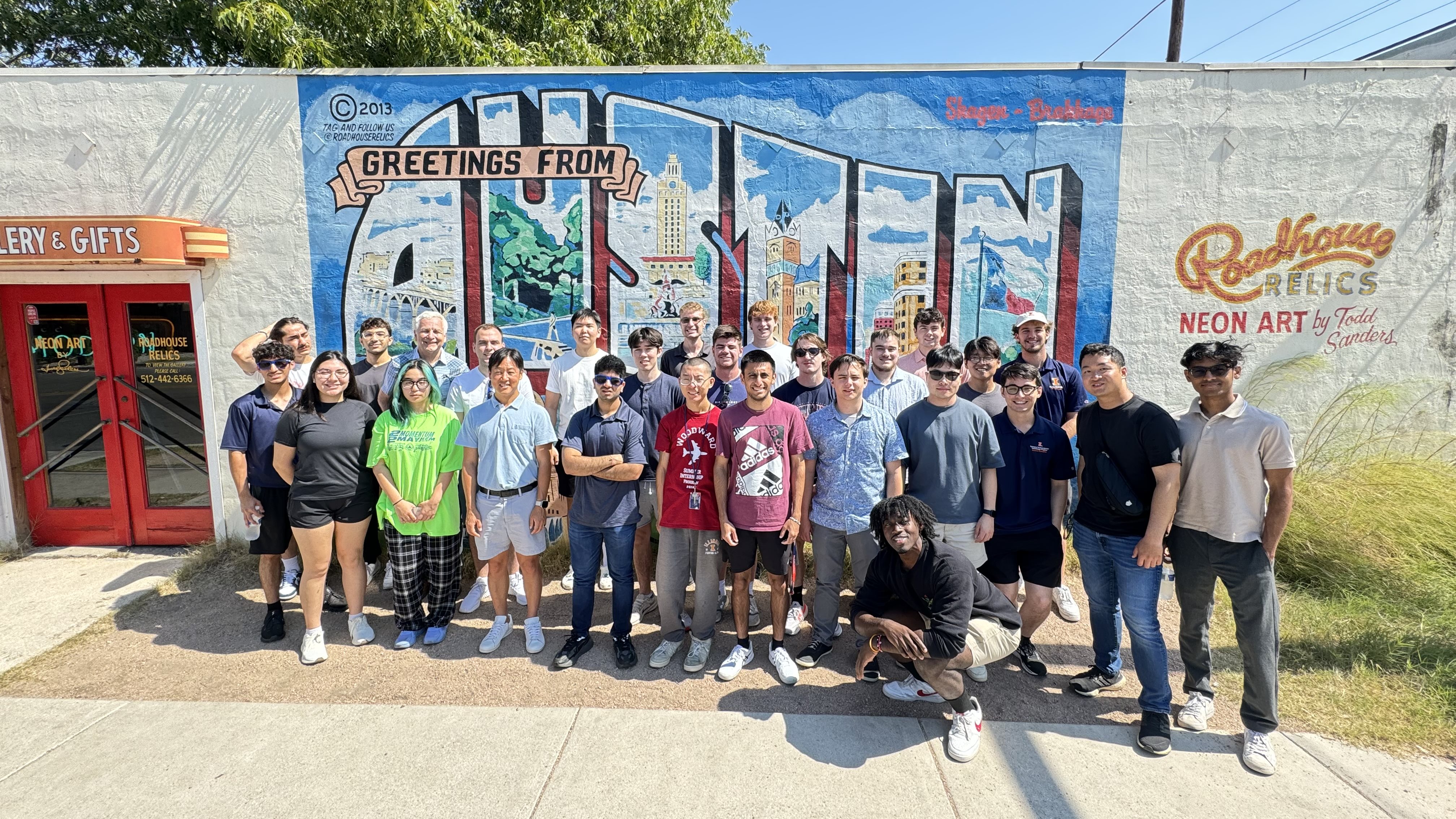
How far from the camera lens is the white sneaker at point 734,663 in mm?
4059

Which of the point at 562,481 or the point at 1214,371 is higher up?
the point at 1214,371

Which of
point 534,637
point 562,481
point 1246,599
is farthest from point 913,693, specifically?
point 562,481

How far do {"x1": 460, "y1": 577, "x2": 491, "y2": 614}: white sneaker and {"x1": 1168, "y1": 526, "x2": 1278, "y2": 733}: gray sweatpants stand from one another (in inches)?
170

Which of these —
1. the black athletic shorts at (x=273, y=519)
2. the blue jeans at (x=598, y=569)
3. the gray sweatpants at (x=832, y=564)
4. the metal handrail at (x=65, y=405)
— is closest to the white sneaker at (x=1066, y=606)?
the gray sweatpants at (x=832, y=564)

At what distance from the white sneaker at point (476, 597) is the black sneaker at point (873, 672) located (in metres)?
2.68

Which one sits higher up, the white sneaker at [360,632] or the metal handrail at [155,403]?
the metal handrail at [155,403]

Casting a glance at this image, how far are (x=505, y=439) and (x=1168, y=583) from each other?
3.81 meters

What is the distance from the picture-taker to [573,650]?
4289mm

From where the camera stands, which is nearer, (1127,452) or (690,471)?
(1127,452)

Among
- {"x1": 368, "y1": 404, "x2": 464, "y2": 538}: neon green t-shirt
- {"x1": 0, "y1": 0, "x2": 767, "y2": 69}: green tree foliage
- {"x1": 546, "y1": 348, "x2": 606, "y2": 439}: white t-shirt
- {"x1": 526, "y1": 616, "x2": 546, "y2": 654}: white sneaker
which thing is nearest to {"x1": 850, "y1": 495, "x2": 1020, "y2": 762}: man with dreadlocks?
{"x1": 526, "y1": 616, "x2": 546, "y2": 654}: white sneaker

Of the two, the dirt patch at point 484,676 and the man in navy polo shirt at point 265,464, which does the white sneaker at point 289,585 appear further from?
the man in navy polo shirt at point 265,464

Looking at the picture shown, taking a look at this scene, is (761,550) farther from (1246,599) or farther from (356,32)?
(356,32)

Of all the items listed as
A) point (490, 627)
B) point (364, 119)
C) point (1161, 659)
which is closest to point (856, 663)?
point (1161, 659)

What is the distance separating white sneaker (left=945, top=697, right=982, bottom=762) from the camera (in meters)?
3.34
